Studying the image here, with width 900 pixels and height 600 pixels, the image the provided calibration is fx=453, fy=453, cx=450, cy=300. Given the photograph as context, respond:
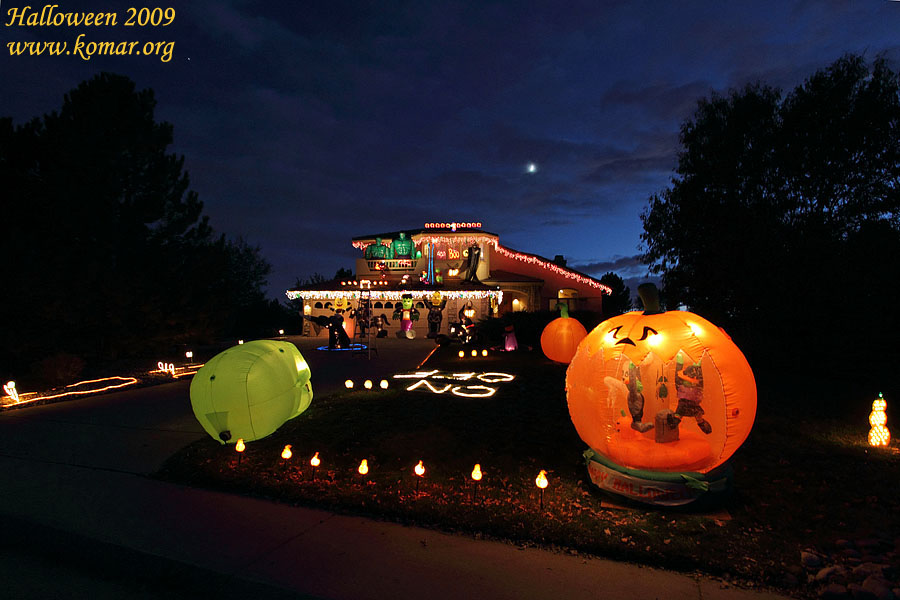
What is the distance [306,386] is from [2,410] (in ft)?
22.8

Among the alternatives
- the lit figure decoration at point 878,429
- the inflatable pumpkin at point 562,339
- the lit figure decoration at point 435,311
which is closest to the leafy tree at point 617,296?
the lit figure decoration at point 435,311

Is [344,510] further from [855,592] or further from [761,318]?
[761,318]

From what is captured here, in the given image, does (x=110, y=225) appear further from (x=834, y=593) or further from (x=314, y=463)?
(x=834, y=593)

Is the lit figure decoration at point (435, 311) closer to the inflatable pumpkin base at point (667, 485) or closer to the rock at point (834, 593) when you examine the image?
the inflatable pumpkin base at point (667, 485)

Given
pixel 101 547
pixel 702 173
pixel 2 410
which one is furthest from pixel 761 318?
pixel 2 410

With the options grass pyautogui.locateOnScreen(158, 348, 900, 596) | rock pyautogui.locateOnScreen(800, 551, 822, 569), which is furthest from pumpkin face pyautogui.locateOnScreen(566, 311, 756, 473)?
rock pyautogui.locateOnScreen(800, 551, 822, 569)

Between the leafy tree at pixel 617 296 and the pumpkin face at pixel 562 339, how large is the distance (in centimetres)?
2774

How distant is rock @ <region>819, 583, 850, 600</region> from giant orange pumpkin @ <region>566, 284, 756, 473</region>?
1264 millimetres

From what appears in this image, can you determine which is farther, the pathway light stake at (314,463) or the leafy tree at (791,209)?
the leafy tree at (791,209)

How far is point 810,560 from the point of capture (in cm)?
346

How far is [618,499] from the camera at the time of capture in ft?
14.7

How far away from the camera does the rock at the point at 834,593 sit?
307 cm

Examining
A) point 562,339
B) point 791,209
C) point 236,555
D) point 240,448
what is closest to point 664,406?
point 236,555

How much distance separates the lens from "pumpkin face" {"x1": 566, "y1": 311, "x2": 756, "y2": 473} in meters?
4.25
